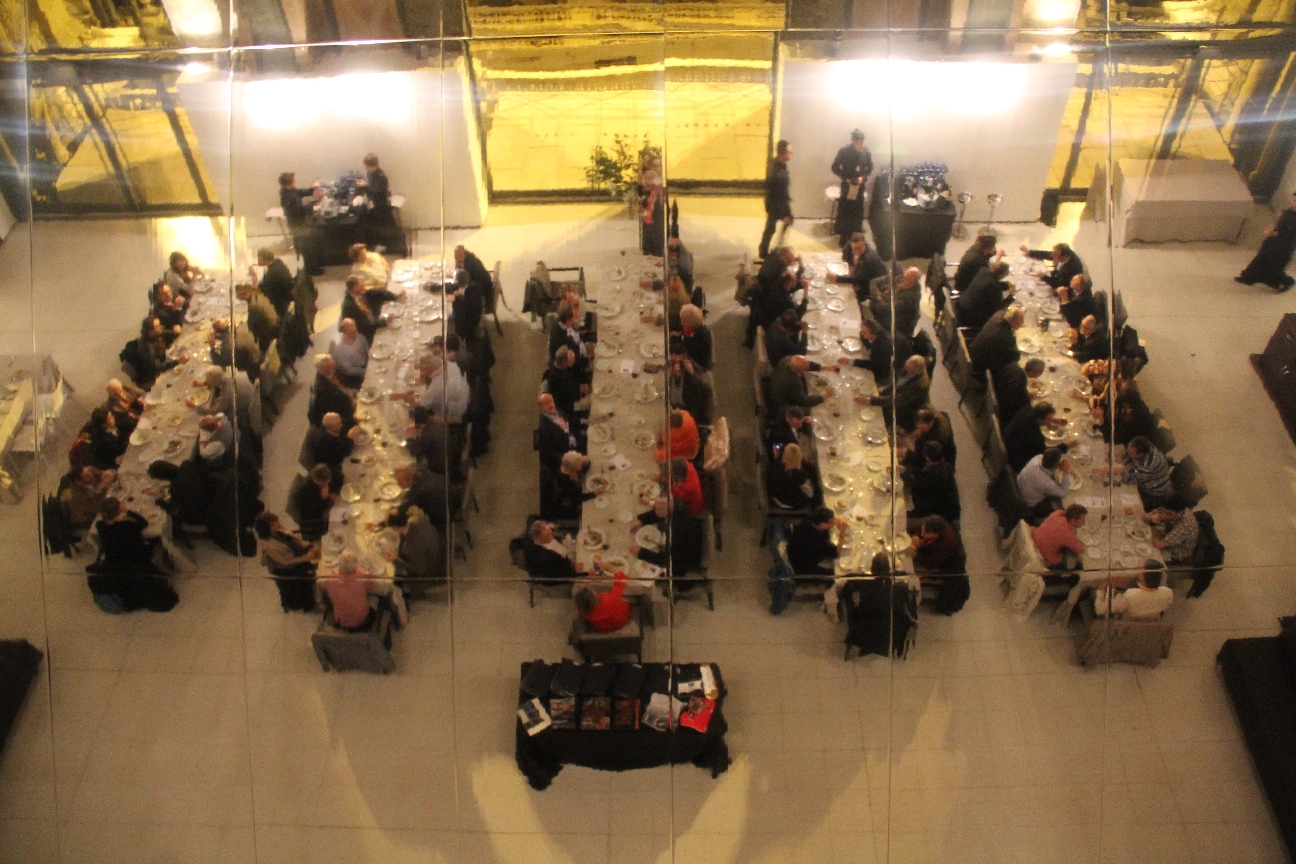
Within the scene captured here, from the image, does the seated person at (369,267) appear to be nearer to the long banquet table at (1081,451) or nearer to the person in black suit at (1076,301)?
the long banquet table at (1081,451)

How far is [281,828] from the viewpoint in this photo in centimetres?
504

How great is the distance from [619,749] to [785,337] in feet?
8.75

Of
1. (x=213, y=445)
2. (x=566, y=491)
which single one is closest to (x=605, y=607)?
Answer: (x=566, y=491)

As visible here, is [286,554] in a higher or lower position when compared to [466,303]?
lower

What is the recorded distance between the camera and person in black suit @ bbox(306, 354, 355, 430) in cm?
539

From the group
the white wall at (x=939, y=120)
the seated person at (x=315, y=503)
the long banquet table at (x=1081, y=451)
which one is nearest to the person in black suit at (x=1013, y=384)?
the long banquet table at (x=1081, y=451)

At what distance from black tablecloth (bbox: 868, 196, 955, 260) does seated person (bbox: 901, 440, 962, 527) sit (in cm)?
129

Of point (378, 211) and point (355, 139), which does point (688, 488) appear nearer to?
point (378, 211)

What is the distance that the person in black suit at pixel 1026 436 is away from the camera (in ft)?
18.0

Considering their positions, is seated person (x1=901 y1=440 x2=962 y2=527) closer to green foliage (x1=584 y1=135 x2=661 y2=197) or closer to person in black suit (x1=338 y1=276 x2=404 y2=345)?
green foliage (x1=584 y1=135 x2=661 y2=197)

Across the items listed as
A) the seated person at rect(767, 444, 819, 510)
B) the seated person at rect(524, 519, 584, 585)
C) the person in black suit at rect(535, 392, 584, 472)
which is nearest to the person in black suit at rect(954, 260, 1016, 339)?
the seated person at rect(767, 444, 819, 510)

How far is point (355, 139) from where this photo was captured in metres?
5.66

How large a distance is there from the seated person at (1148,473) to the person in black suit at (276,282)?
5208 mm

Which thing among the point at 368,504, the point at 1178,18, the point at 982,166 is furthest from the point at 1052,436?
the point at 368,504
